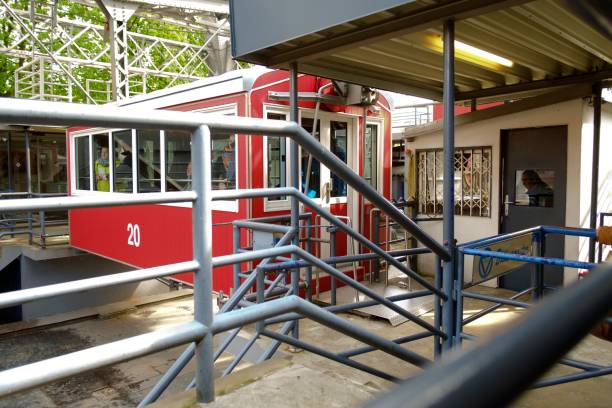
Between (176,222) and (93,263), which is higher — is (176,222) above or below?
above

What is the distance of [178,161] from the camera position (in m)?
6.83

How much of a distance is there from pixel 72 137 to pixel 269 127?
9.74m

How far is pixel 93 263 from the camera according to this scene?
11.5 m

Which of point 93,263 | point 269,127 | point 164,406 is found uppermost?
point 269,127

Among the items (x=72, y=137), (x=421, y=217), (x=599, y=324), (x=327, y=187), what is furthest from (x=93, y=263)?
(x=599, y=324)

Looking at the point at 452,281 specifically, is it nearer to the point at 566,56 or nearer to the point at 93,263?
the point at 566,56

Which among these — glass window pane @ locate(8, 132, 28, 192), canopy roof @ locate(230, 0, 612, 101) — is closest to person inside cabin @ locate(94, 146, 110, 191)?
canopy roof @ locate(230, 0, 612, 101)

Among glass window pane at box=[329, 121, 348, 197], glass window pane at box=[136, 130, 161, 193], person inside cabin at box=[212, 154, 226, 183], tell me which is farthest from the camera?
glass window pane at box=[136, 130, 161, 193]

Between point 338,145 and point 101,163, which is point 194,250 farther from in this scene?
point 101,163

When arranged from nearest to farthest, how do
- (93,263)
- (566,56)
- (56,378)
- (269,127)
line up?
1. (56,378)
2. (269,127)
3. (566,56)
4. (93,263)

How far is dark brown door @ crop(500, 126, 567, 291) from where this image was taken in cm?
593

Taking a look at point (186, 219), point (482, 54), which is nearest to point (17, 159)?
point (186, 219)

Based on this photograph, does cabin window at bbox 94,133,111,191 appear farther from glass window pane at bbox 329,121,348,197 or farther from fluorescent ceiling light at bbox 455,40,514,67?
fluorescent ceiling light at bbox 455,40,514,67

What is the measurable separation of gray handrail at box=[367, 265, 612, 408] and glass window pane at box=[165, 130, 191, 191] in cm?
646
